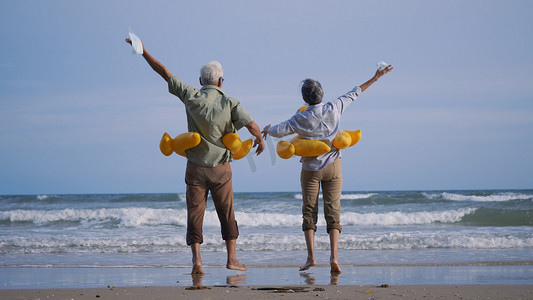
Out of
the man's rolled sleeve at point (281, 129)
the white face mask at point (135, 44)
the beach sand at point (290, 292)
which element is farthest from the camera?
the man's rolled sleeve at point (281, 129)

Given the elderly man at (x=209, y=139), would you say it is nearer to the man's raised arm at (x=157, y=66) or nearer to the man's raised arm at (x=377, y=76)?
the man's raised arm at (x=157, y=66)

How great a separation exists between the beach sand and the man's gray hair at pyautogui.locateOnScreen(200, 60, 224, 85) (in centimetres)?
173

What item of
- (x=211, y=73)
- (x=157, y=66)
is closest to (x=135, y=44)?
(x=157, y=66)

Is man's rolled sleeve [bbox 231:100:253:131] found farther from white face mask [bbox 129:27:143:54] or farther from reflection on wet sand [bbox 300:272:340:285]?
reflection on wet sand [bbox 300:272:340:285]

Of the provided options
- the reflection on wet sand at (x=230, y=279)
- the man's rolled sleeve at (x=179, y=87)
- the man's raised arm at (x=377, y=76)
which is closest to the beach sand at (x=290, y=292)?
the reflection on wet sand at (x=230, y=279)

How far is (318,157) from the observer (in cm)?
493

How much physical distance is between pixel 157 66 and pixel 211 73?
1.54 feet

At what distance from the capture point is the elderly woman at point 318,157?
489 centimetres

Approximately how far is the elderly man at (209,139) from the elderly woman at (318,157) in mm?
408

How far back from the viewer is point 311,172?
4.96 m

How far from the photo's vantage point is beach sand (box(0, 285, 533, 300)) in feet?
12.2

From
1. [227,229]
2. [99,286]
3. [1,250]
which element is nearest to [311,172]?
[227,229]

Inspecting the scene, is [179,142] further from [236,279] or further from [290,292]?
[290,292]

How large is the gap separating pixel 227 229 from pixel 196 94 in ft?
3.92
